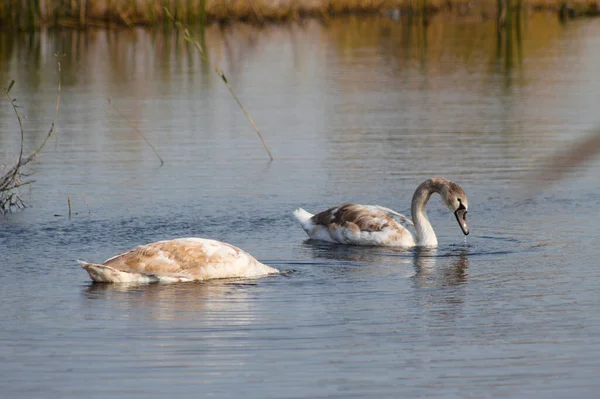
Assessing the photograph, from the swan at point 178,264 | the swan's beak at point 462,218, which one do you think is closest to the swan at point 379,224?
→ the swan's beak at point 462,218

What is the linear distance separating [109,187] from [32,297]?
4.89 metres

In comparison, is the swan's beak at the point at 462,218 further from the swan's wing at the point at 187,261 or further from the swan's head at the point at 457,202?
the swan's wing at the point at 187,261

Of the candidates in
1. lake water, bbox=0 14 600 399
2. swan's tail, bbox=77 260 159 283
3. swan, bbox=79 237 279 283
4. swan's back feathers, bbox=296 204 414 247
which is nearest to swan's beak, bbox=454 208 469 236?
lake water, bbox=0 14 600 399

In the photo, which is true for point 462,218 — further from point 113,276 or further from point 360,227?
point 113,276

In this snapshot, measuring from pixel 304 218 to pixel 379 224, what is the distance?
69cm

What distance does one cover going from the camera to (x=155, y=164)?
1493cm

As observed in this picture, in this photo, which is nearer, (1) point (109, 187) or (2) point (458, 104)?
(1) point (109, 187)

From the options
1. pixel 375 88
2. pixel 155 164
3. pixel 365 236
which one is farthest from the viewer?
pixel 375 88

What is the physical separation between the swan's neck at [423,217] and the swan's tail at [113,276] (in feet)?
8.73

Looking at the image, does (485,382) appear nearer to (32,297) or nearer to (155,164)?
(32,297)

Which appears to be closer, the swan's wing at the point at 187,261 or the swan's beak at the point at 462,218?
the swan's wing at the point at 187,261

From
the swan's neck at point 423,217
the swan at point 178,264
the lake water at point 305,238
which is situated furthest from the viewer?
the swan's neck at point 423,217

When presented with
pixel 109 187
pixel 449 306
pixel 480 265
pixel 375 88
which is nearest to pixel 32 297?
pixel 449 306

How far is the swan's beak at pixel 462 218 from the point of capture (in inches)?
407
